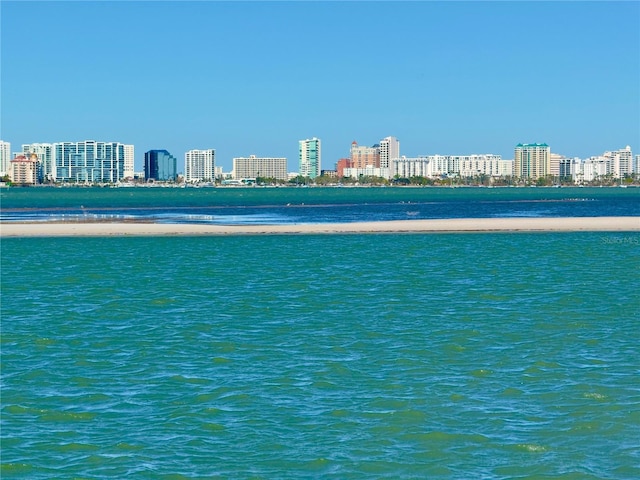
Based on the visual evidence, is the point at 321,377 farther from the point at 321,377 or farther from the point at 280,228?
the point at 280,228

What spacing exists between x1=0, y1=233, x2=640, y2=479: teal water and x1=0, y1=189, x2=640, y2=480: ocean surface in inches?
2.1

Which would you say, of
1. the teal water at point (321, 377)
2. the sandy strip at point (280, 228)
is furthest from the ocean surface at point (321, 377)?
the sandy strip at point (280, 228)

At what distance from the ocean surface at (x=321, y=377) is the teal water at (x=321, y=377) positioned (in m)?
0.05

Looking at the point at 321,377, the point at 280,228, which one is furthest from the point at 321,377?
the point at 280,228

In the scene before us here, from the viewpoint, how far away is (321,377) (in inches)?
789

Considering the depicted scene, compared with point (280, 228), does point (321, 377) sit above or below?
below

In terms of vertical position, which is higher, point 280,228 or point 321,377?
point 280,228

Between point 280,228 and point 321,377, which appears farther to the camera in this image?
point 280,228

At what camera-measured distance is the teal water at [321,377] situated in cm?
1501

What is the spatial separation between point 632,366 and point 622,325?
585cm

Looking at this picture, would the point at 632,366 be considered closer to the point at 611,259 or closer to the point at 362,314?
the point at 362,314

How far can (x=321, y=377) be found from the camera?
20.0 metres

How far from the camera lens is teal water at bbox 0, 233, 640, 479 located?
1501 cm

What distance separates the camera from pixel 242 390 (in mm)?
19047
